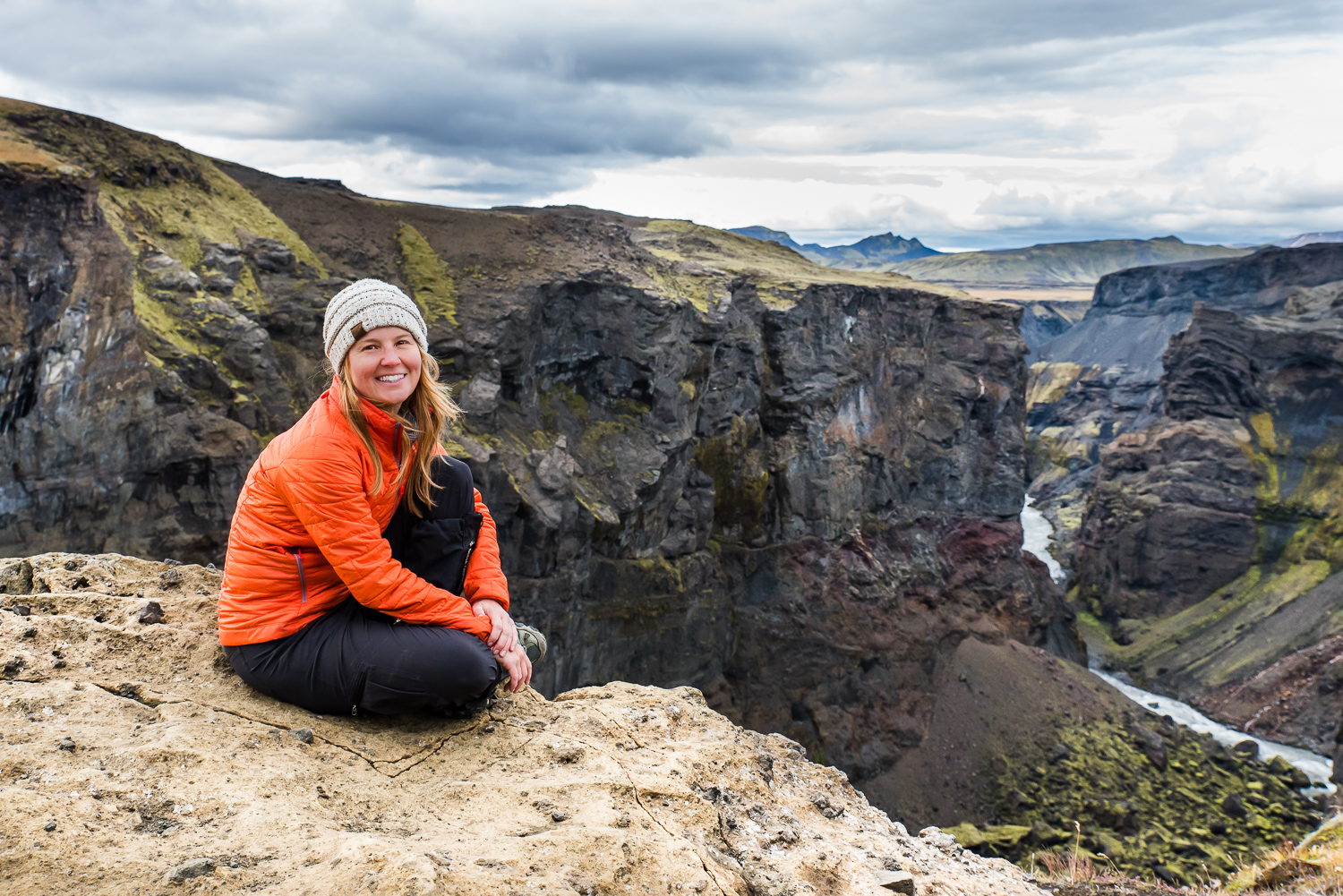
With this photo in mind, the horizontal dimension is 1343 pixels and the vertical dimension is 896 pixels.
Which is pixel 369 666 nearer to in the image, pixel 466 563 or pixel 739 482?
pixel 466 563

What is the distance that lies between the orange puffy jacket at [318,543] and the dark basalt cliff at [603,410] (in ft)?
62.0

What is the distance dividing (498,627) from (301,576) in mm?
1219

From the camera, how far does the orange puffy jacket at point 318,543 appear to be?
5.00 meters

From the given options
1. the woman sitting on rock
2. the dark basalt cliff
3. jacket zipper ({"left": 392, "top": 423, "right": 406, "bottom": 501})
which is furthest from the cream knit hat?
the dark basalt cliff

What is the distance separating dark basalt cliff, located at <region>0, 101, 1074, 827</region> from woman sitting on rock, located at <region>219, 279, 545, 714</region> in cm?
1888

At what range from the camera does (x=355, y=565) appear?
502cm

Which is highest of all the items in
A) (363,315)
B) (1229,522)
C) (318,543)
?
(363,315)

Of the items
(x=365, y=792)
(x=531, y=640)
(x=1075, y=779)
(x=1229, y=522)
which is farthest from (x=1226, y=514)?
(x=365, y=792)

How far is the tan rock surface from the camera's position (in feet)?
11.7

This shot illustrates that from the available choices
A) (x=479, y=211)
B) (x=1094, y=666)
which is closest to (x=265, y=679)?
(x=479, y=211)

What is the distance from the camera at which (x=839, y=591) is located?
4378 centimetres

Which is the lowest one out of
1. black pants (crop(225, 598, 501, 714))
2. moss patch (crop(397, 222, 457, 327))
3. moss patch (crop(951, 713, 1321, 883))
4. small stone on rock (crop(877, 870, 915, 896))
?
moss patch (crop(951, 713, 1321, 883))

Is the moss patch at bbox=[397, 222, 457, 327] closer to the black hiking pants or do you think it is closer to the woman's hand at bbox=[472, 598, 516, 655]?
the woman's hand at bbox=[472, 598, 516, 655]

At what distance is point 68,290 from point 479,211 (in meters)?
21.4
